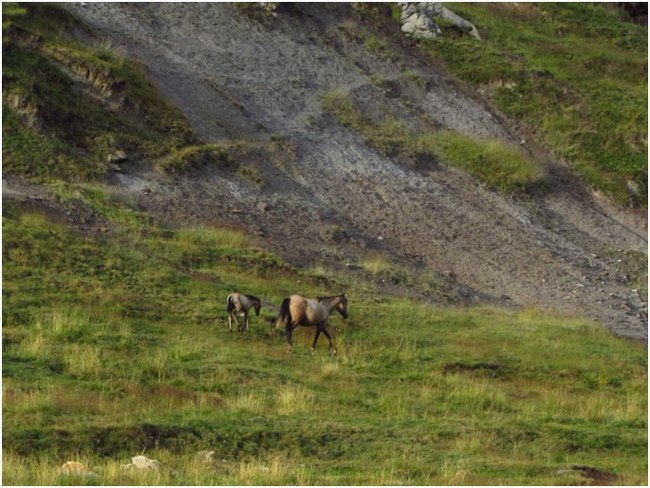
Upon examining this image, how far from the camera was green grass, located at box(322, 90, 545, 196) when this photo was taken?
47884 millimetres

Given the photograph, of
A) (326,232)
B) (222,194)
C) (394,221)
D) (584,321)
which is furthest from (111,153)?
(584,321)

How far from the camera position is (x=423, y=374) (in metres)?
24.0

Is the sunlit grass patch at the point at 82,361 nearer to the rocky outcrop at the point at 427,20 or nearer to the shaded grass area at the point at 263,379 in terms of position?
the shaded grass area at the point at 263,379

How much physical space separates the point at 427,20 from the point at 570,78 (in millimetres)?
9256

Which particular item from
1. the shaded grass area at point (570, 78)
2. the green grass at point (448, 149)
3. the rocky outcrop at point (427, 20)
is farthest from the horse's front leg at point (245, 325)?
the rocky outcrop at point (427, 20)

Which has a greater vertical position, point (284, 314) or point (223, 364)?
point (284, 314)

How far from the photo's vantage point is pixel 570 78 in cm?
6109

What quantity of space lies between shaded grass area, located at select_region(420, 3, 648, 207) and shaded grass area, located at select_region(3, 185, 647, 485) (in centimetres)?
2180

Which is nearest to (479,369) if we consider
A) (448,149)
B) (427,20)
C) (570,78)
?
(448,149)

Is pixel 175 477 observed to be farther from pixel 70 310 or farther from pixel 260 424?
pixel 70 310

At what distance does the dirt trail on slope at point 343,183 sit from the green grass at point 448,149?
0.83 meters

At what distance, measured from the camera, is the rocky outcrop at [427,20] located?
203ft

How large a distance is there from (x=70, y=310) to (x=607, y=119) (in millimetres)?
39770

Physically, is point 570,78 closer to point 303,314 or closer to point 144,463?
point 303,314
